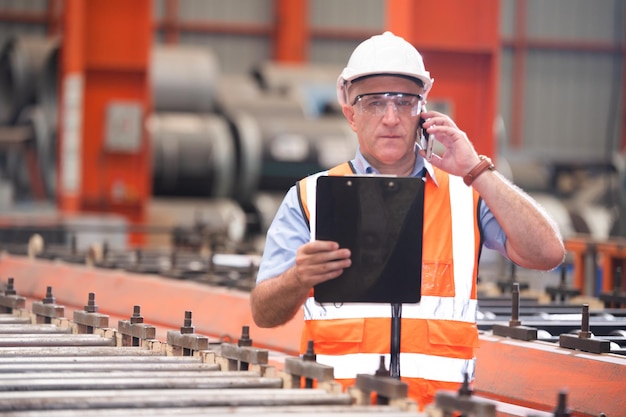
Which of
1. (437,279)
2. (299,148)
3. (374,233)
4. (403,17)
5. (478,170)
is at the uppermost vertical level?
(403,17)

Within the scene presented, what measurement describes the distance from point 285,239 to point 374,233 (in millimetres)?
483

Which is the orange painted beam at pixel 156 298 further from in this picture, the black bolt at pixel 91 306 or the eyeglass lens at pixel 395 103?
the eyeglass lens at pixel 395 103

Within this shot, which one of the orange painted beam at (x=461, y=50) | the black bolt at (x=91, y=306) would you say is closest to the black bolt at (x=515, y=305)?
the black bolt at (x=91, y=306)

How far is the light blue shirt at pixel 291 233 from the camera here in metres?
3.28

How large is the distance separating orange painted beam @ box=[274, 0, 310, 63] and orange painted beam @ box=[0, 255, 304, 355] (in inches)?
616

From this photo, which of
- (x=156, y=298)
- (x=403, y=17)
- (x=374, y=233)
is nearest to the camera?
(x=374, y=233)

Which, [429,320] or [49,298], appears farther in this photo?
[49,298]

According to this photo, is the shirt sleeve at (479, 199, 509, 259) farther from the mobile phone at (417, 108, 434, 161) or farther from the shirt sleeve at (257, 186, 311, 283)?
the shirt sleeve at (257, 186, 311, 283)

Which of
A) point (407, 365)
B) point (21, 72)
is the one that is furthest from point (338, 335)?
point (21, 72)

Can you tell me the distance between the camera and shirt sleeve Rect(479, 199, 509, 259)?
3.32 meters

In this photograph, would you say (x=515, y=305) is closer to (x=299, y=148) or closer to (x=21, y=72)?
(x=299, y=148)

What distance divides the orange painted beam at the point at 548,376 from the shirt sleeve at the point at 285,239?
98cm

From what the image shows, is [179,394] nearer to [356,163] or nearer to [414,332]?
[414,332]

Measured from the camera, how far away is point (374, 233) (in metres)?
2.87
